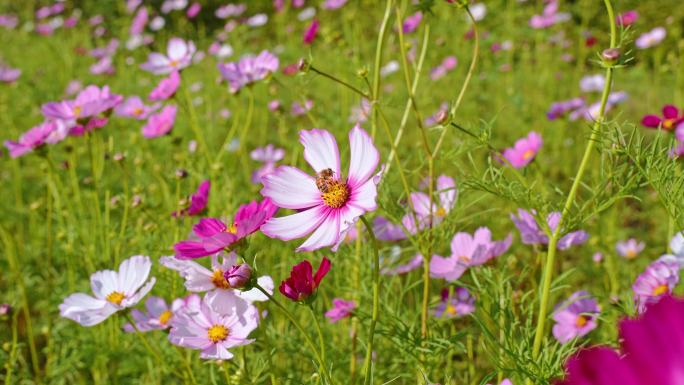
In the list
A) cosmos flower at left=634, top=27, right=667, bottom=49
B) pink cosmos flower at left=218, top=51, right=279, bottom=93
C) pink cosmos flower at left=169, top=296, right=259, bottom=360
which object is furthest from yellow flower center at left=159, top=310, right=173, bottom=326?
cosmos flower at left=634, top=27, right=667, bottom=49

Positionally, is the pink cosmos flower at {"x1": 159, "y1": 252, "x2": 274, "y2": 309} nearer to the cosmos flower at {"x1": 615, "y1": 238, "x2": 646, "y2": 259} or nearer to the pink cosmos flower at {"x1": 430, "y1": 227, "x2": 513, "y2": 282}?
the pink cosmos flower at {"x1": 430, "y1": 227, "x2": 513, "y2": 282}

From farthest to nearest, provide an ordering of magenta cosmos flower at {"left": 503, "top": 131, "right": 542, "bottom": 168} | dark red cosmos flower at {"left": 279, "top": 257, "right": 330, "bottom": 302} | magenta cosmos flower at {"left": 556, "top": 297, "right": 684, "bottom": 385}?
magenta cosmos flower at {"left": 503, "top": 131, "right": 542, "bottom": 168}, dark red cosmos flower at {"left": 279, "top": 257, "right": 330, "bottom": 302}, magenta cosmos flower at {"left": 556, "top": 297, "right": 684, "bottom": 385}

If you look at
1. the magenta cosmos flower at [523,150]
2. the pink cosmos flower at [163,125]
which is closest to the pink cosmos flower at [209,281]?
the magenta cosmos flower at [523,150]

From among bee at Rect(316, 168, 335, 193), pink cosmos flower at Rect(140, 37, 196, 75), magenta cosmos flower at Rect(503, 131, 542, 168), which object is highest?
pink cosmos flower at Rect(140, 37, 196, 75)

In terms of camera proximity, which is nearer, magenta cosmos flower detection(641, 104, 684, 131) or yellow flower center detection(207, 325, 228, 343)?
yellow flower center detection(207, 325, 228, 343)

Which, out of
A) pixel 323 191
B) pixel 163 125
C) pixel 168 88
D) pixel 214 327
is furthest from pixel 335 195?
pixel 163 125

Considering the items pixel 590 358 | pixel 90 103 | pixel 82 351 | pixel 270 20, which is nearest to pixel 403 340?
pixel 590 358

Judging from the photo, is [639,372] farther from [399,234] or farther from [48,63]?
[48,63]
